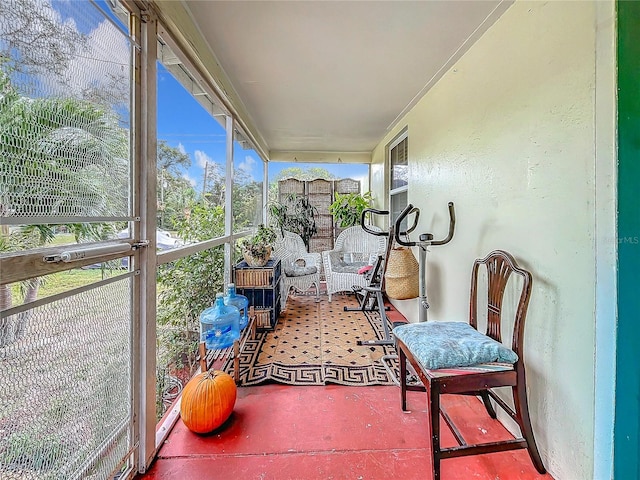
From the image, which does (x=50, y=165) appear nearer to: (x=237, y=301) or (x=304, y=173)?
(x=237, y=301)

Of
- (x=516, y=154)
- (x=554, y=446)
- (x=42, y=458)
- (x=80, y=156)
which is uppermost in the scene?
(x=516, y=154)

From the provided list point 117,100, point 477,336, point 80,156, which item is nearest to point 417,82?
point 477,336

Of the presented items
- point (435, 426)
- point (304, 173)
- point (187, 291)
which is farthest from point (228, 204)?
point (304, 173)

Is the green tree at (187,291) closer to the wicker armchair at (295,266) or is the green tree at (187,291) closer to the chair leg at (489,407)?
the wicker armchair at (295,266)

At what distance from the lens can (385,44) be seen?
187cm

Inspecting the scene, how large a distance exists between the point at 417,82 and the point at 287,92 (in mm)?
1148

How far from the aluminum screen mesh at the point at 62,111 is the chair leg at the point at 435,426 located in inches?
58.1

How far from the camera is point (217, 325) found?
1893mm

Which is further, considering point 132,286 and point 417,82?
point 417,82

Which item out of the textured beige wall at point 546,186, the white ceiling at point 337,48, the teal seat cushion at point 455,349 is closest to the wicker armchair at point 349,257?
the white ceiling at point 337,48

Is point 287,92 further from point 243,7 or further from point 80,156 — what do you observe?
point 80,156

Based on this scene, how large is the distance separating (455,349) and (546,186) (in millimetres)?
842

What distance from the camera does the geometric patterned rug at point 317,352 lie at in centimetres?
203

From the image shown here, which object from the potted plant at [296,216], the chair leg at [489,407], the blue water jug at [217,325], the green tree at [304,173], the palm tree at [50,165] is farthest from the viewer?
the green tree at [304,173]
